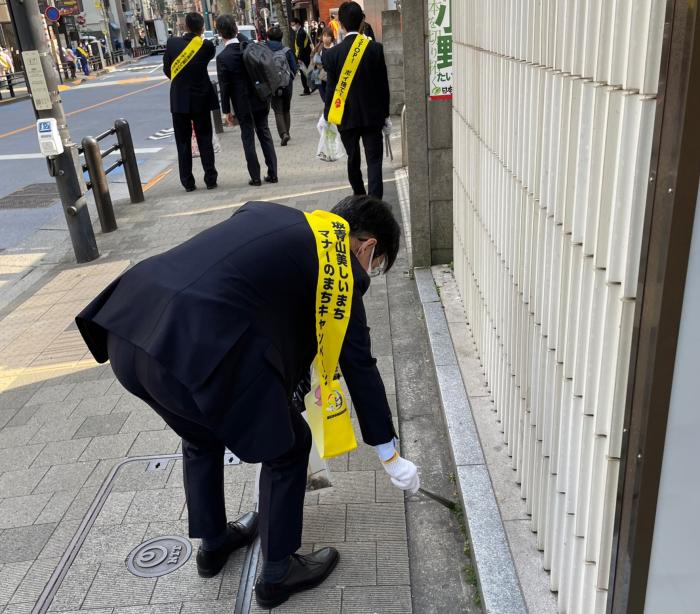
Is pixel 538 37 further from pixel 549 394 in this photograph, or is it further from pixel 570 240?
pixel 549 394

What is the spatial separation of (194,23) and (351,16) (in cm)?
268

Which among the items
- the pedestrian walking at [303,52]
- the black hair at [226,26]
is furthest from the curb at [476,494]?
the pedestrian walking at [303,52]

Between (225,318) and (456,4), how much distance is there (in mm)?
2798

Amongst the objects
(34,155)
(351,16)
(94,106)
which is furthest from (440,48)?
(94,106)

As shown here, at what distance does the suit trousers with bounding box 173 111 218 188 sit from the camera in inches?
347

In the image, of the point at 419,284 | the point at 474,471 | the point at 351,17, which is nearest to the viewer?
the point at 474,471

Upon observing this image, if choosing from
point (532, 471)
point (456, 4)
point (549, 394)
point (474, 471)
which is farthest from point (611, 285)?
point (456, 4)

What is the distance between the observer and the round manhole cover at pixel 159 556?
286 centimetres

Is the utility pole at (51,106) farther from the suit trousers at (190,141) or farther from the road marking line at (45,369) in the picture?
the suit trousers at (190,141)

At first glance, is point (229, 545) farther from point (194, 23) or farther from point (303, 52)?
point (303, 52)

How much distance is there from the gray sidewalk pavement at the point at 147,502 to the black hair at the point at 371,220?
1301 millimetres

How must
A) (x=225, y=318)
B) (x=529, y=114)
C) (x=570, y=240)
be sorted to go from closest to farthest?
(x=570, y=240) < (x=225, y=318) < (x=529, y=114)

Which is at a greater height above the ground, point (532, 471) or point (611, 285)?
point (611, 285)

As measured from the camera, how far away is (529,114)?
2.38m
